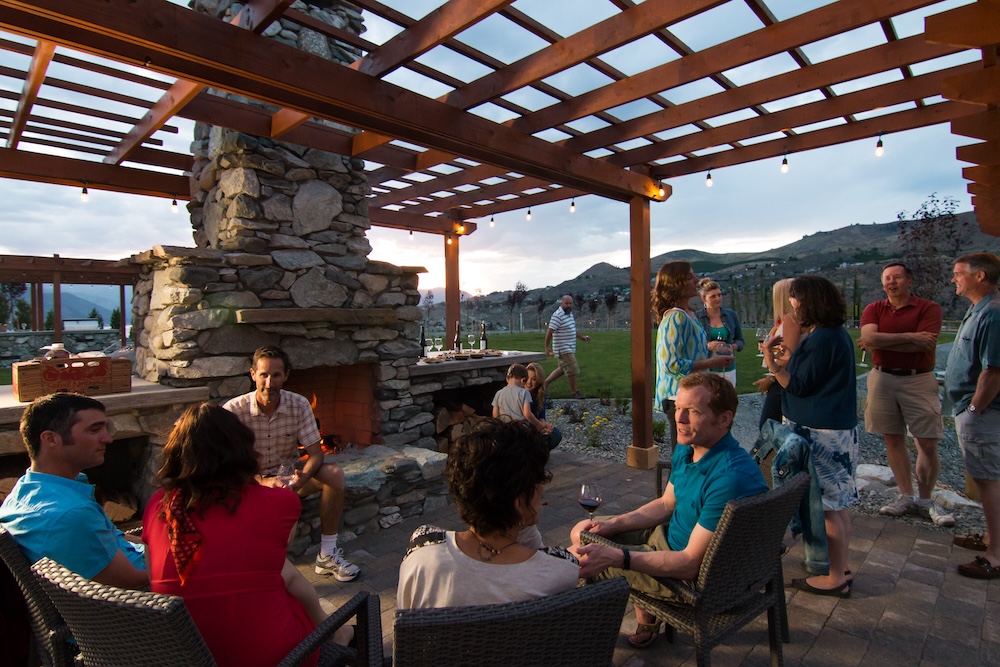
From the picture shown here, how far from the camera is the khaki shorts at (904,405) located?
3416 mm

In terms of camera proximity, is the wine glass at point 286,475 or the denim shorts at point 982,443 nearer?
the wine glass at point 286,475

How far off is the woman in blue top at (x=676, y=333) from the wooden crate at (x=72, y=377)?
10.7 feet

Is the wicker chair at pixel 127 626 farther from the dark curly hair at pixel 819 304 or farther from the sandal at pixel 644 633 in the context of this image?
the dark curly hair at pixel 819 304

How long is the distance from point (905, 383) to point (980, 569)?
1.21m

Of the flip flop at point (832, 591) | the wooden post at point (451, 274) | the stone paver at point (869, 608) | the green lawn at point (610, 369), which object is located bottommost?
the stone paver at point (869, 608)

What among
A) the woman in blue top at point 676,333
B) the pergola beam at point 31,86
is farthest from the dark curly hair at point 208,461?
the woman in blue top at point 676,333

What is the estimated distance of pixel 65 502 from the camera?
5.09ft

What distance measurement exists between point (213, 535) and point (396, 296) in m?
3.21

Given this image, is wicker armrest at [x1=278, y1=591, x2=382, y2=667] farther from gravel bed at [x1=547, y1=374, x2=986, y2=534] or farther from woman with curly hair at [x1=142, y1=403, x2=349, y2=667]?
gravel bed at [x1=547, y1=374, x2=986, y2=534]

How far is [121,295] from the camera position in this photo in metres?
13.8

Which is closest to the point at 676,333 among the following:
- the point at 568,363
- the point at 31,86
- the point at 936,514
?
the point at 936,514

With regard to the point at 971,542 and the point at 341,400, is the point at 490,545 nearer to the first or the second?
the point at 971,542

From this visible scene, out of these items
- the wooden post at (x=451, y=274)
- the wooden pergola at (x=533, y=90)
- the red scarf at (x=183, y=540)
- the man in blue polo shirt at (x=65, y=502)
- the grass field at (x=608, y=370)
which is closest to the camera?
the red scarf at (x=183, y=540)

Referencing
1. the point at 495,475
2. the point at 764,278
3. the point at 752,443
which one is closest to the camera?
the point at 495,475
